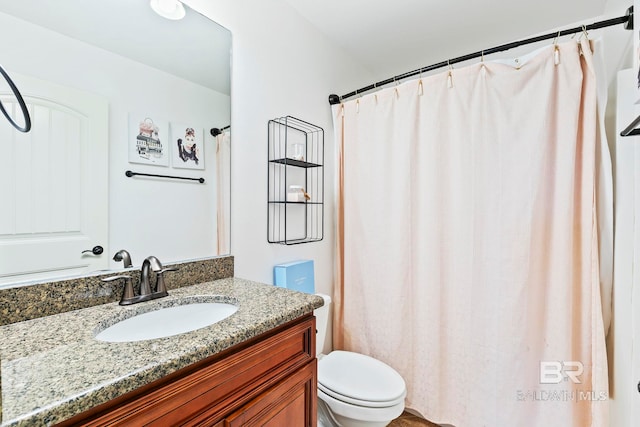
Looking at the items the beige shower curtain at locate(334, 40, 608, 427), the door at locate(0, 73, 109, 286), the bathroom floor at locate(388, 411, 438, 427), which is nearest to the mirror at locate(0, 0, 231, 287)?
the door at locate(0, 73, 109, 286)

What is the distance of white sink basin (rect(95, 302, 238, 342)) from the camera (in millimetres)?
833

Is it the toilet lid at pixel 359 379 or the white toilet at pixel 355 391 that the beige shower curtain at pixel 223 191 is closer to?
the white toilet at pixel 355 391

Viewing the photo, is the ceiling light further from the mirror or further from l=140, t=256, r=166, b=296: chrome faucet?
l=140, t=256, r=166, b=296: chrome faucet

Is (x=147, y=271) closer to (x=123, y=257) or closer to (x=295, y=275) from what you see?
(x=123, y=257)

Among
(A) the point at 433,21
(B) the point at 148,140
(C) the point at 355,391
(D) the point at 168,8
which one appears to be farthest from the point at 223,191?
(A) the point at 433,21

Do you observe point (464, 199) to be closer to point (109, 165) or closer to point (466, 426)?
point (466, 426)

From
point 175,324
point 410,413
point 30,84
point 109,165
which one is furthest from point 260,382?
point 410,413

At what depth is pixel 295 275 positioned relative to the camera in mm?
1606

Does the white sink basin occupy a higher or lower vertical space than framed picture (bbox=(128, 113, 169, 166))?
lower

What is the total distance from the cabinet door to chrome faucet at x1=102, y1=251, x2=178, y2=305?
0.51 m

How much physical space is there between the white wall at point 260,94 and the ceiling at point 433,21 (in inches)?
7.2

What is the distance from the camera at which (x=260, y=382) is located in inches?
31.9

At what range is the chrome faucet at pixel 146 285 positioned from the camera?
0.95 m

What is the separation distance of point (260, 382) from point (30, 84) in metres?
1.11
